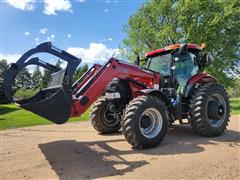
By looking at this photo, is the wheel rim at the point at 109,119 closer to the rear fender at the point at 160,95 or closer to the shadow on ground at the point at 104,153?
the shadow on ground at the point at 104,153

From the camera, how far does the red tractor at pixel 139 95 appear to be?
6.10 meters

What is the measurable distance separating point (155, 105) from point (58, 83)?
2268 mm

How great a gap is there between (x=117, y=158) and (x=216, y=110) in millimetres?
3483

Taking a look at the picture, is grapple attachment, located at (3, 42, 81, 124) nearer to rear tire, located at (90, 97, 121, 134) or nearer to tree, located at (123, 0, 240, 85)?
rear tire, located at (90, 97, 121, 134)

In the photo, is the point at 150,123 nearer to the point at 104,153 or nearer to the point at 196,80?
the point at 104,153

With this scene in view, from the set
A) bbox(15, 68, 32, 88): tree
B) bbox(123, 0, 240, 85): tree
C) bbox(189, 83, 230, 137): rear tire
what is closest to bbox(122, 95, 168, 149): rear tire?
bbox(189, 83, 230, 137): rear tire

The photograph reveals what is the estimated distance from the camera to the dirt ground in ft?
16.2

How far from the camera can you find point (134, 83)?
7512 mm

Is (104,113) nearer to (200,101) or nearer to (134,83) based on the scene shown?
(134,83)

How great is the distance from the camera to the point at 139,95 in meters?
7.17

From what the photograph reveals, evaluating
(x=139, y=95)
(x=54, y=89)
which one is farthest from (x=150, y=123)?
(x=54, y=89)

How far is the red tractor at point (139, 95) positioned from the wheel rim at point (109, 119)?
23mm

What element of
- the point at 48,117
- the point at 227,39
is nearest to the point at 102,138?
the point at 48,117

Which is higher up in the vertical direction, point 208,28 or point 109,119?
point 208,28
